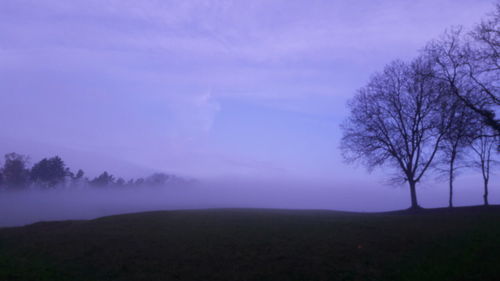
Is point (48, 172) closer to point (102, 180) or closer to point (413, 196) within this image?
point (102, 180)

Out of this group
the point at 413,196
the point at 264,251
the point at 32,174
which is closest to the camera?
the point at 264,251

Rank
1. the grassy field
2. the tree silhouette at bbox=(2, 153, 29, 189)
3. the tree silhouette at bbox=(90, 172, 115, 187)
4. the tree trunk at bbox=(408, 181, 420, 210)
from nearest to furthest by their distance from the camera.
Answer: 1. the grassy field
2. the tree trunk at bbox=(408, 181, 420, 210)
3. the tree silhouette at bbox=(2, 153, 29, 189)
4. the tree silhouette at bbox=(90, 172, 115, 187)

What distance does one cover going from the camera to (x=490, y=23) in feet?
73.5

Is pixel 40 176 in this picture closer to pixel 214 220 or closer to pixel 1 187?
pixel 1 187

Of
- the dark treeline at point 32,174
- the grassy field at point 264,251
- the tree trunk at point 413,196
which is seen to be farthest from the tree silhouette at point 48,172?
the tree trunk at point 413,196

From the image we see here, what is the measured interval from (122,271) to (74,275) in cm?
208

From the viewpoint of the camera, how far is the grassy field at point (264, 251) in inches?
523

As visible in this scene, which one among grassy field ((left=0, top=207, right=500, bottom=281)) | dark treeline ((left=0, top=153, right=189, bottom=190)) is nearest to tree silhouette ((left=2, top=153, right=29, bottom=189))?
dark treeline ((left=0, top=153, right=189, bottom=190))

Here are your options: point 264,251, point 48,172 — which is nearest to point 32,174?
point 48,172

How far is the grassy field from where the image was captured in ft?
43.6

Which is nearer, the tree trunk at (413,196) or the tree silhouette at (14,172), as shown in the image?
the tree trunk at (413,196)

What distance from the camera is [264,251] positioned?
16.4 m

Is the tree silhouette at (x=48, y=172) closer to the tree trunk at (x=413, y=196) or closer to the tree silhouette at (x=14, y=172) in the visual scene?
the tree silhouette at (x=14, y=172)

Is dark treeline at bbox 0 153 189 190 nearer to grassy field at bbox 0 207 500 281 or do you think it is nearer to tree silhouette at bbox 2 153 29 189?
tree silhouette at bbox 2 153 29 189
